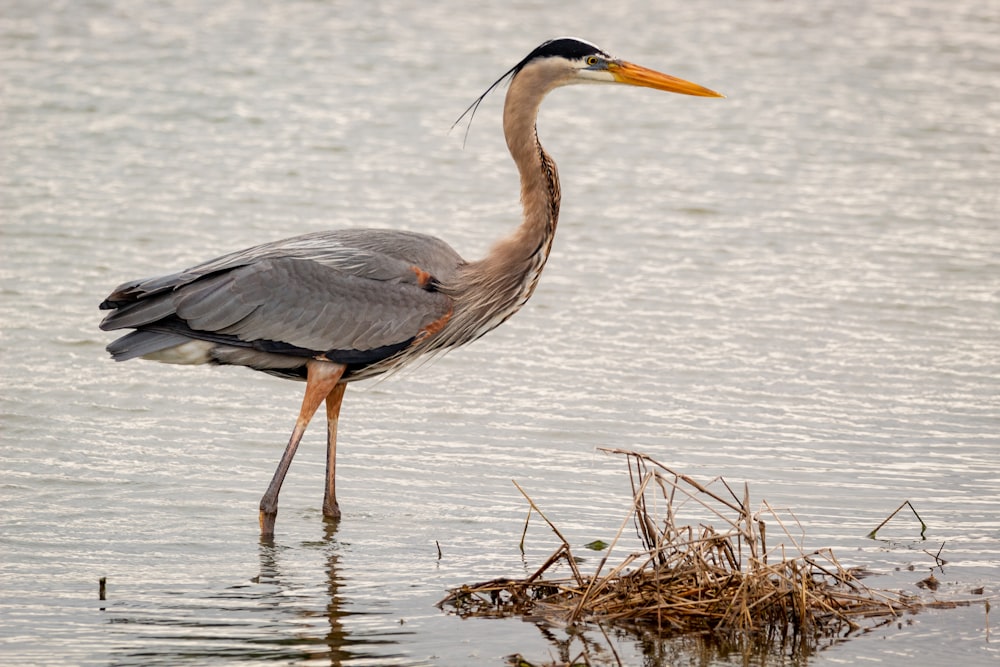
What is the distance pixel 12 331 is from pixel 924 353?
6262 millimetres

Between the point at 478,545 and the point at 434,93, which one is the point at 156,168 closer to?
the point at 434,93

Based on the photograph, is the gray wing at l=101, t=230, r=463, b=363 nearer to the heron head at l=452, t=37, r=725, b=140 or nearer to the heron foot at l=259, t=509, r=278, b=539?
the heron foot at l=259, t=509, r=278, b=539

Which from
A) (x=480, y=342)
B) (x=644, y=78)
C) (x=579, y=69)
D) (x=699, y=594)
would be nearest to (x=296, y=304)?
(x=579, y=69)

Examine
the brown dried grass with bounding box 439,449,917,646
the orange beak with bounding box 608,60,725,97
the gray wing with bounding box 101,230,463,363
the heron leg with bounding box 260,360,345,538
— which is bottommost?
the brown dried grass with bounding box 439,449,917,646

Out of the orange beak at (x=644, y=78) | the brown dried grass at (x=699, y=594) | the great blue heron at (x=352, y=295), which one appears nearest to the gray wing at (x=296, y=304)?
the great blue heron at (x=352, y=295)

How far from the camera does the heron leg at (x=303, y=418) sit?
726 centimetres

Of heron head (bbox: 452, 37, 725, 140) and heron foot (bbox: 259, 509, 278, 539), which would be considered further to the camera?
heron head (bbox: 452, 37, 725, 140)

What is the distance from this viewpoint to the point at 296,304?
25.0ft

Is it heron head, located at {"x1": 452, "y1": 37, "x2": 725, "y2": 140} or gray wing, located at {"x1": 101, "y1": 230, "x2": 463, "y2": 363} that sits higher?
heron head, located at {"x1": 452, "y1": 37, "x2": 725, "y2": 140}

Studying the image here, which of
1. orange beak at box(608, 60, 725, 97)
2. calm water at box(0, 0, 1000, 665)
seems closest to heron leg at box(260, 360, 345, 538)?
calm water at box(0, 0, 1000, 665)

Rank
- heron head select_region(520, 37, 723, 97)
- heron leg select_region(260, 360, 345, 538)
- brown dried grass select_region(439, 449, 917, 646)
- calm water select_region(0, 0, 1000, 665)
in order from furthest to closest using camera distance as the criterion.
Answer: heron head select_region(520, 37, 723, 97), heron leg select_region(260, 360, 345, 538), calm water select_region(0, 0, 1000, 665), brown dried grass select_region(439, 449, 917, 646)

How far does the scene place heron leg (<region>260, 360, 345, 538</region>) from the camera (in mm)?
7258

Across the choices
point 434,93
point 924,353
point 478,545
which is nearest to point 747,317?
point 924,353

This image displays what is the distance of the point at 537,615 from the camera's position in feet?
20.0
